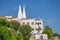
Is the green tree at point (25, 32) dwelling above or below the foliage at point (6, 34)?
below

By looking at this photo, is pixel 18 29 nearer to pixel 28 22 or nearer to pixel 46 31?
pixel 46 31

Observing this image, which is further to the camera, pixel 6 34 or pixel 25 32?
pixel 25 32

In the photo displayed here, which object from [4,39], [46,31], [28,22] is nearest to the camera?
[4,39]

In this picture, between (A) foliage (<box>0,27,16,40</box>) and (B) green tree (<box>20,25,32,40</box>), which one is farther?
(B) green tree (<box>20,25,32,40</box>)

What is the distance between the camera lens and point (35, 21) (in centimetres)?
2467

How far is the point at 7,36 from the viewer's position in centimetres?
1325

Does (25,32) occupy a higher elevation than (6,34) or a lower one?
lower

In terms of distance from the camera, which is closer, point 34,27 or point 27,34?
point 27,34

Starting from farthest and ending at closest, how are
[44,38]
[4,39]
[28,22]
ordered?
[28,22]
[44,38]
[4,39]

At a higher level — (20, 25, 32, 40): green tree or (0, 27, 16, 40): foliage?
(0, 27, 16, 40): foliage

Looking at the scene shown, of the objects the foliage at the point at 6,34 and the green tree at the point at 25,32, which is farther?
the green tree at the point at 25,32

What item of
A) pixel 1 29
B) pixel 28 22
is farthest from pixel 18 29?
pixel 1 29

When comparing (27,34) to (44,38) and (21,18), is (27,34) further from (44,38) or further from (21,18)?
(21,18)

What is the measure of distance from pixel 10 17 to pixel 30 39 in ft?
19.7
